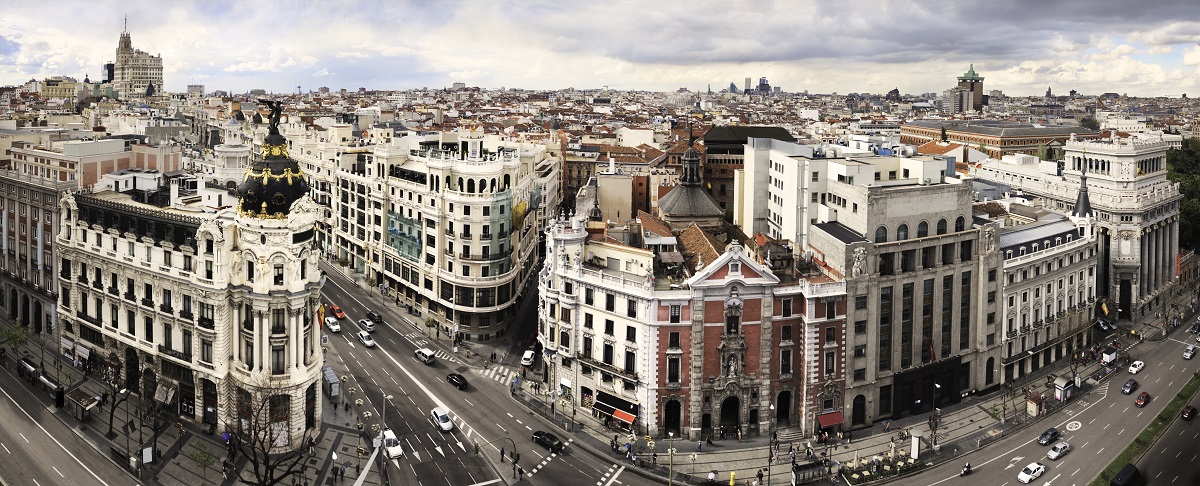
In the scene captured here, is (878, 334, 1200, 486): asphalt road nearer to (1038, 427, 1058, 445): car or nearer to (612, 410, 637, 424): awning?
(1038, 427, 1058, 445): car

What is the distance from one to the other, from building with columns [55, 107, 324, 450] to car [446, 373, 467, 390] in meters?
20.2

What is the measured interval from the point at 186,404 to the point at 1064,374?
102325mm

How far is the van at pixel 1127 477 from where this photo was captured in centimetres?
8650

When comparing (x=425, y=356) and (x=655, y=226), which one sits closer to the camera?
(x=655, y=226)

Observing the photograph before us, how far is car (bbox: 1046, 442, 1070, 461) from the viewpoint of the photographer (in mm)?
96562

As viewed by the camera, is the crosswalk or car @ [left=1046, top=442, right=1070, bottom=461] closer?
car @ [left=1046, top=442, right=1070, bottom=461]

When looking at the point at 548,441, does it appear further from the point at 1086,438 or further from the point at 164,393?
the point at 1086,438

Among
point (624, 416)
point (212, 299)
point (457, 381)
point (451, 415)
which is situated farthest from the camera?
point (457, 381)

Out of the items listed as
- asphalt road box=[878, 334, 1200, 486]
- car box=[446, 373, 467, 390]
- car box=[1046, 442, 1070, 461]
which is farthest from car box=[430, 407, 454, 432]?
car box=[1046, 442, 1070, 461]

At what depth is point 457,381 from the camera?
11488cm

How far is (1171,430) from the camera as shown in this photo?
103750mm

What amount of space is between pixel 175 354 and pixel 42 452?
14.7 meters

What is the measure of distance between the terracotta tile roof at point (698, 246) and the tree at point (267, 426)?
44.0 m

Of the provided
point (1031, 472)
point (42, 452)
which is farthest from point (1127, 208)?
point (42, 452)
